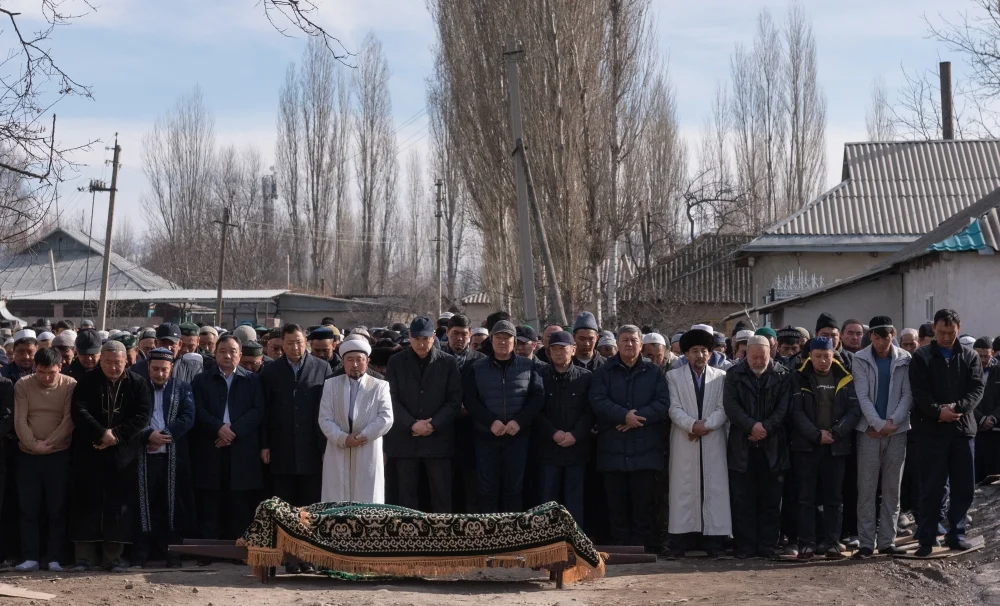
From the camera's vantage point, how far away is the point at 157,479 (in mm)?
9453

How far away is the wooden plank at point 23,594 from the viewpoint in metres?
7.64

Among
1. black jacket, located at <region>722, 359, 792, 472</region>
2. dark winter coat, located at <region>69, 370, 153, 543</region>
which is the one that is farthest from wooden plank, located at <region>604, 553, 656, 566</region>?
dark winter coat, located at <region>69, 370, 153, 543</region>

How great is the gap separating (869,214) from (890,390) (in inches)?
732

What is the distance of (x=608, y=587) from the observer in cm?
855

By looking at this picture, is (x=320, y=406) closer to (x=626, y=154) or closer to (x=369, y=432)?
(x=369, y=432)

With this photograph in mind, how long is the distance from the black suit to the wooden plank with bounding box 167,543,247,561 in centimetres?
139

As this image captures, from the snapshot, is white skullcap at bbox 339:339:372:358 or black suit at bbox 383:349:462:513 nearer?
white skullcap at bbox 339:339:372:358

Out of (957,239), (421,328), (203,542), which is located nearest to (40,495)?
(203,542)

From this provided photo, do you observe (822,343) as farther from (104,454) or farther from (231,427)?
(104,454)

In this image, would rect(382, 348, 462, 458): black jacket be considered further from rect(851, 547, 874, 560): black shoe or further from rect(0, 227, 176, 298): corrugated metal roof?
rect(0, 227, 176, 298): corrugated metal roof

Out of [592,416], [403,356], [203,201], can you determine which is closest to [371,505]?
[403,356]

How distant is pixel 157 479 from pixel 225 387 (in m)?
0.94

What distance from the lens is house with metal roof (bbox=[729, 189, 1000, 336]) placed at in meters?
17.2

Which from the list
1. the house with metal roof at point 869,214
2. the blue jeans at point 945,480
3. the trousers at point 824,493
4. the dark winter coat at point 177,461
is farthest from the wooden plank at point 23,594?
the house with metal roof at point 869,214
